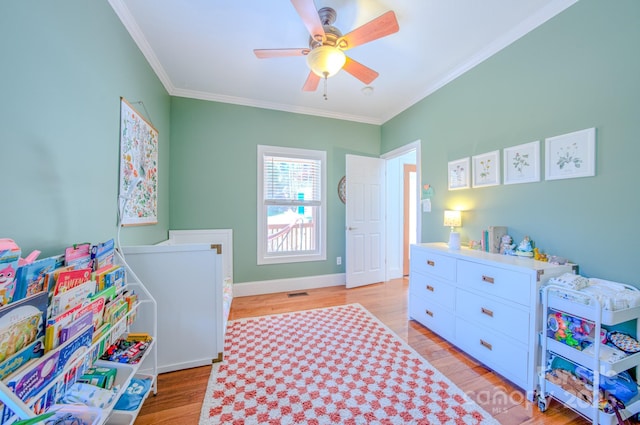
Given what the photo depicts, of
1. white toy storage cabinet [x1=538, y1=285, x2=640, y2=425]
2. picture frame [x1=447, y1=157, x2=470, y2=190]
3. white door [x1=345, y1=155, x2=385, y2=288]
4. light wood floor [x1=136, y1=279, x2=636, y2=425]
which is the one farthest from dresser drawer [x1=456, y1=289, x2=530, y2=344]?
white door [x1=345, y1=155, x2=385, y2=288]

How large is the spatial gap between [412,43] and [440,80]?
0.80 metres

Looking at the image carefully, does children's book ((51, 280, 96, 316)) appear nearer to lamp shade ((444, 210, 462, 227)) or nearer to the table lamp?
the table lamp

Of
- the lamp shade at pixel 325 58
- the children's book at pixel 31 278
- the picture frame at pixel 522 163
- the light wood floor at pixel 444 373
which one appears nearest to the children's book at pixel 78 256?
the children's book at pixel 31 278

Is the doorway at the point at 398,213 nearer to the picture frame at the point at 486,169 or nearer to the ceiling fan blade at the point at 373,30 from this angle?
the picture frame at the point at 486,169

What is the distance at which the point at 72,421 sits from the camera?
0.90 m

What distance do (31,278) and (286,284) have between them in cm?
280

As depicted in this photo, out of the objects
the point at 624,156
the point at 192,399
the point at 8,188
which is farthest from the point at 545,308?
the point at 8,188

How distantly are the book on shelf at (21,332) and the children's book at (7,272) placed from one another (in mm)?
42

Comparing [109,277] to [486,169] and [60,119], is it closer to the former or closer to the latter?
[60,119]

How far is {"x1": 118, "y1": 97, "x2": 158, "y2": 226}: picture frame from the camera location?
5.94 feet

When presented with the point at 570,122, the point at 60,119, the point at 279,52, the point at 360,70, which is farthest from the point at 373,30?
the point at 60,119

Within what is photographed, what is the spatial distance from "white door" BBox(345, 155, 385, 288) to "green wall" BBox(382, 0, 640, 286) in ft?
4.78

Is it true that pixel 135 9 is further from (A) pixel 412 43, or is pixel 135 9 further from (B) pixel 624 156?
(B) pixel 624 156

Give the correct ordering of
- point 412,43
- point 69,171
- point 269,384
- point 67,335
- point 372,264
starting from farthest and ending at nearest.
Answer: point 372,264, point 412,43, point 269,384, point 69,171, point 67,335
